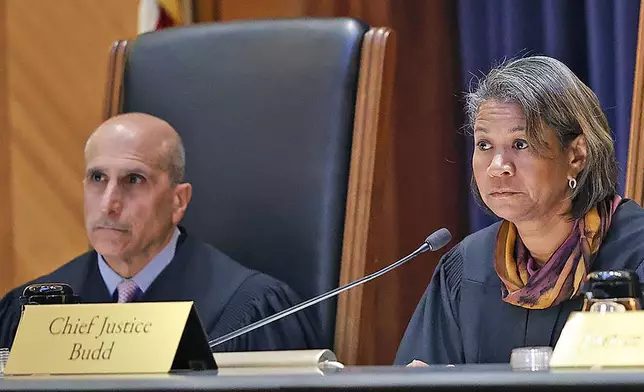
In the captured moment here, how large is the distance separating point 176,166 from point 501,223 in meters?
0.78

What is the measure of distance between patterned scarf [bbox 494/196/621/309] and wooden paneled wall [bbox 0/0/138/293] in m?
1.75

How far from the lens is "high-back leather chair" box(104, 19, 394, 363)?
2408 mm

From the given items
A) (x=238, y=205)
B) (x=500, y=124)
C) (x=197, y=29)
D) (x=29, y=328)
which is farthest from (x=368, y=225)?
(x=29, y=328)

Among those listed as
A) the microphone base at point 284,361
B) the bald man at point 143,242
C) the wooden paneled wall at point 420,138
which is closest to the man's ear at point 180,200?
the bald man at point 143,242

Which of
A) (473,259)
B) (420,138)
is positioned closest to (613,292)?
(473,259)

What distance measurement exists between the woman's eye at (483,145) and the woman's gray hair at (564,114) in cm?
7

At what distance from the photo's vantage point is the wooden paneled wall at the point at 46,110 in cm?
350

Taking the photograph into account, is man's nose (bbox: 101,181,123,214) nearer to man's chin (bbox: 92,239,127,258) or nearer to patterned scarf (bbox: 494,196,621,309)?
man's chin (bbox: 92,239,127,258)

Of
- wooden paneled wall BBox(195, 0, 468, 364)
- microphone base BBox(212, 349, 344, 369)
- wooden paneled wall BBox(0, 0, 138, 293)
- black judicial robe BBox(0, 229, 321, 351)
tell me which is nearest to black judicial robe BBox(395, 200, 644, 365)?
black judicial robe BBox(0, 229, 321, 351)

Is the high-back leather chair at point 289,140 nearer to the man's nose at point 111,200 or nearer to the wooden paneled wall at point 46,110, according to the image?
the man's nose at point 111,200

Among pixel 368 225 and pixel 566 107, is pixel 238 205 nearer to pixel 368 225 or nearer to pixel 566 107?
pixel 368 225

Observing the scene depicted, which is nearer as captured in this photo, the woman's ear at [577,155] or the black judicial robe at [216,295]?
the woman's ear at [577,155]

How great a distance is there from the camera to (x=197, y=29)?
2.68 m

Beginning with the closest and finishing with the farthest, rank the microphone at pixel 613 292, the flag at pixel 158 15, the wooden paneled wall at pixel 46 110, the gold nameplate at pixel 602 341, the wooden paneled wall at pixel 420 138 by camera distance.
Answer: the gold nameplate at pixel 602 341
the microphone at pixel 613 292
the wooden paneled wall at pixel 420 138
the flag at pixel 158 15
the wooden paneled wall at pixel 46 110
